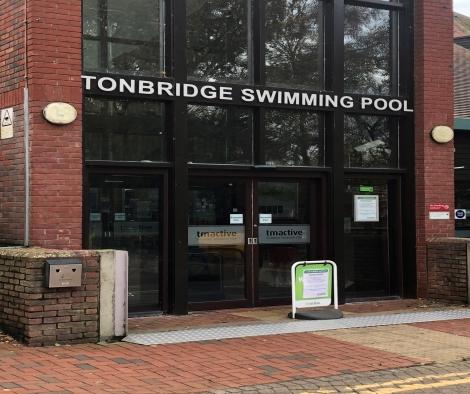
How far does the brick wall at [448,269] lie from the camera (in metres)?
11.0

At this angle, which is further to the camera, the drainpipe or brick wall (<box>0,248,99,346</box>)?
the drainpipe

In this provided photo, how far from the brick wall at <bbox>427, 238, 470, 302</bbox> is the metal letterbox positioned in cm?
645

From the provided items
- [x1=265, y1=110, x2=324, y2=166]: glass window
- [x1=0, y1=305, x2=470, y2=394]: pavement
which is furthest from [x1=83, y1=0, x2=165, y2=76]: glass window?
[x1=0, y1=305, x2=470, y2=394]: pavement

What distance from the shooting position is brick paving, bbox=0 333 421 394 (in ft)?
19.8

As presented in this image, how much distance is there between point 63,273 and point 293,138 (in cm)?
487

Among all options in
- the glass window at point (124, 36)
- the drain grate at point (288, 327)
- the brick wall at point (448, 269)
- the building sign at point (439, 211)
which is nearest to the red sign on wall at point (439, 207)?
the building sign at point (439, 211)

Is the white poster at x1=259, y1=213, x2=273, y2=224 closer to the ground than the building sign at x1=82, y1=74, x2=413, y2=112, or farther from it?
closer to the ground

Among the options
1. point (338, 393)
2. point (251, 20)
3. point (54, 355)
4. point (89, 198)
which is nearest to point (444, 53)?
point (251, 20)

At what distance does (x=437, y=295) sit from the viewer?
11367 mm

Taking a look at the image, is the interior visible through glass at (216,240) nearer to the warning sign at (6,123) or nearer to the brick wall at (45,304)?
the brick wall at (45,304)

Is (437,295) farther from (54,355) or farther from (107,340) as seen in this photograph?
(54,355)

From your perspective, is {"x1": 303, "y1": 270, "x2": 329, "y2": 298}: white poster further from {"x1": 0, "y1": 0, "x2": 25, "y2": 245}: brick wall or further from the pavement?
{"x1": 0, "y1": 0, "x2": 25, "y2": 245}: brick wall

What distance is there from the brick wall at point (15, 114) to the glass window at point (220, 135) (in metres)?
Result: 2.50

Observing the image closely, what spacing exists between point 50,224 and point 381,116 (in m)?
6.03
